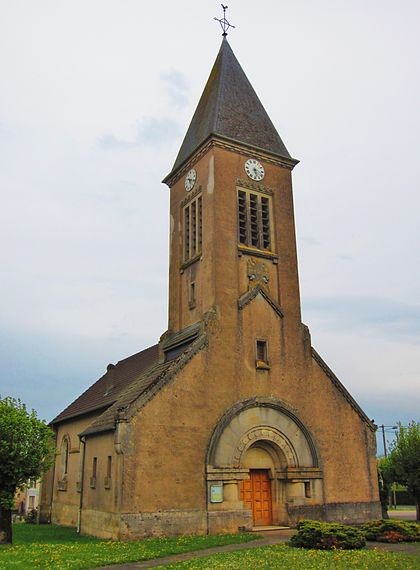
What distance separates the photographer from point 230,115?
30750 mm

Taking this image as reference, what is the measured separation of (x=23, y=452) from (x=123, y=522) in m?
4.49

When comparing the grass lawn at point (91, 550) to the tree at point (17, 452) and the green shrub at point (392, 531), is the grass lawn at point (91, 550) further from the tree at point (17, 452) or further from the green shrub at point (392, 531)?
the green shrub at point (392, 531)

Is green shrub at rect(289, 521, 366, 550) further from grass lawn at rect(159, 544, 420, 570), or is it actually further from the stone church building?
the stone church building

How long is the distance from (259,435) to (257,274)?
780 centimetres

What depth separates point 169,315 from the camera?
29.6m

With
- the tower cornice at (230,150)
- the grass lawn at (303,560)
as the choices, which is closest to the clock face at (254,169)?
the tower cornice at (230,150)

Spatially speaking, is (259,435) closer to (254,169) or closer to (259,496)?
(259,496)

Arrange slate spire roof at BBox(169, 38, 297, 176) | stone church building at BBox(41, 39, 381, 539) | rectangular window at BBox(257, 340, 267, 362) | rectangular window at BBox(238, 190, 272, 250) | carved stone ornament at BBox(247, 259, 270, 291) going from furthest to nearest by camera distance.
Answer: slate spire roof at BBox(169, 38, 297, 176) < rectangular window at BBox(238, 190, 272, 250) < carved stone ornament at BBox(247, 259, 270, 291) < rectangular window at BBox(257, 340, 267, 362) < stone church building at BBox(41, 39, 381, 539)

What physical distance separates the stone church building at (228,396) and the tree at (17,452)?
277 centimetres

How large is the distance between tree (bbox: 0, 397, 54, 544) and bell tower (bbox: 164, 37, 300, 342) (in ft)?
30.4

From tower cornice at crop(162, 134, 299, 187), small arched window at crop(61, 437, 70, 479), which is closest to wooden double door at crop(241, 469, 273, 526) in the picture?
small arched window at crop(61, 437, 70, 479)

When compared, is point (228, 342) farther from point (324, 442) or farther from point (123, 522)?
point (123, 522)

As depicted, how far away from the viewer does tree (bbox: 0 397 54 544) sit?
66.7 ft

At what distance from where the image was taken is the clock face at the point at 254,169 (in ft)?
96.7
